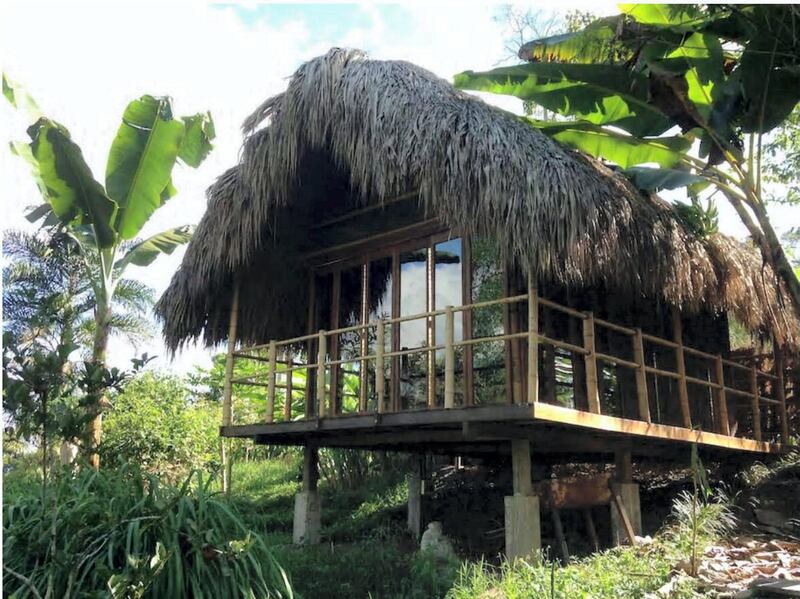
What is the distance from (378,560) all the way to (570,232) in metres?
3.31

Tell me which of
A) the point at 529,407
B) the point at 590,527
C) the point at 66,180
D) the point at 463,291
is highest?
the point at 66,180

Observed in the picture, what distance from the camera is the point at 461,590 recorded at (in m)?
5.64

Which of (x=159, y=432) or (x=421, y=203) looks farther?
(x=159, y=432)

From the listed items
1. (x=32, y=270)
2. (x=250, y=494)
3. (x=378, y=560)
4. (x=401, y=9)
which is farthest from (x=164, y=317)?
(x=32, y=270)

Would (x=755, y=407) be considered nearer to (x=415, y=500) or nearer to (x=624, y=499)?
(x=624, y=499)

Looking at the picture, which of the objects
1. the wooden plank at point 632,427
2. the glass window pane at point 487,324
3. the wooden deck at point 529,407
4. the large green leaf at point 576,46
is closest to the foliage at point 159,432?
the wooden deck at point 529,407

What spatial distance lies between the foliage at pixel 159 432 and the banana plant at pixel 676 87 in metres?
8.07

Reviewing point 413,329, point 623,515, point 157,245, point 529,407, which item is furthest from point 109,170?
point 623,515

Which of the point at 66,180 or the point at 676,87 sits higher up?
the point at 676,87

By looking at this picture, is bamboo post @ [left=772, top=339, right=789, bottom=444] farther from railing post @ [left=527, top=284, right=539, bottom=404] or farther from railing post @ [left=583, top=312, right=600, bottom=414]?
railing post @ [left=527, top=284, right=539, bottom=404]

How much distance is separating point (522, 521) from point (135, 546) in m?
3.52

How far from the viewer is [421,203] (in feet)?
26.7

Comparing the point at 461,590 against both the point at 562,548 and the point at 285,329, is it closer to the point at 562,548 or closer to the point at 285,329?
the point at 562,548

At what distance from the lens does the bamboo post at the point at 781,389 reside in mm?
10095
